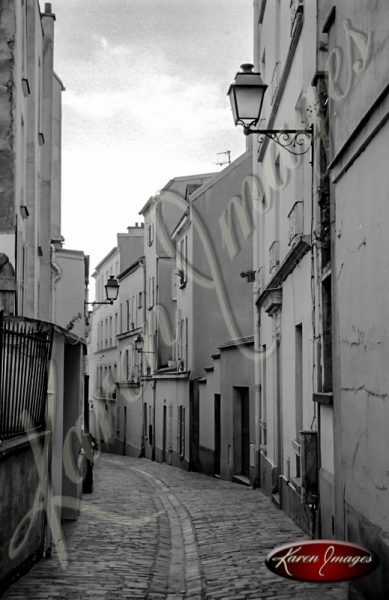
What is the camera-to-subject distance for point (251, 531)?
1191cm

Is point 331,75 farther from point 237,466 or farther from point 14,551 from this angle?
point 237,466

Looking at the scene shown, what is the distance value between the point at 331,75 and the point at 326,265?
2045 millimetres

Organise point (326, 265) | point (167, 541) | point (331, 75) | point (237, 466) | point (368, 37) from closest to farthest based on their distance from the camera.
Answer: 1. point (368, 37)
2. point (331, 75)
3. point (326, 265)
4. point (167, 541)
5. point (237, 466)

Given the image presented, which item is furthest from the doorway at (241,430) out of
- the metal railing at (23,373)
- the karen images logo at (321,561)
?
the karen images logo at (321,561)

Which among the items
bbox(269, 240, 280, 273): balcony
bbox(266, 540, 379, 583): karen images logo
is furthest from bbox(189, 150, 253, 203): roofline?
bbox(266, 540, 379, 583): karen images logo

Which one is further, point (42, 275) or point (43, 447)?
point (42, 275)

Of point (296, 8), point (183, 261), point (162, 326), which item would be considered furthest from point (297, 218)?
point (162, 326)

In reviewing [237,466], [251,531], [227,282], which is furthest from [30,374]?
[227,282]

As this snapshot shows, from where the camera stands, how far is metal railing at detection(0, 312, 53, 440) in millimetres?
8188

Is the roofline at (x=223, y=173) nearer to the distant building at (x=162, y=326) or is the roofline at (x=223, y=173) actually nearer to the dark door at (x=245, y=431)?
the distant building at (x=162, y=326)

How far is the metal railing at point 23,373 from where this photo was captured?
8188mm

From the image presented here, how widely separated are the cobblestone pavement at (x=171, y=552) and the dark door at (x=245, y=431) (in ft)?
10.9

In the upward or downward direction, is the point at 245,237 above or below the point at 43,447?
above

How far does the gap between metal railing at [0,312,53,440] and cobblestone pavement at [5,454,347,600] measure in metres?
1.52
